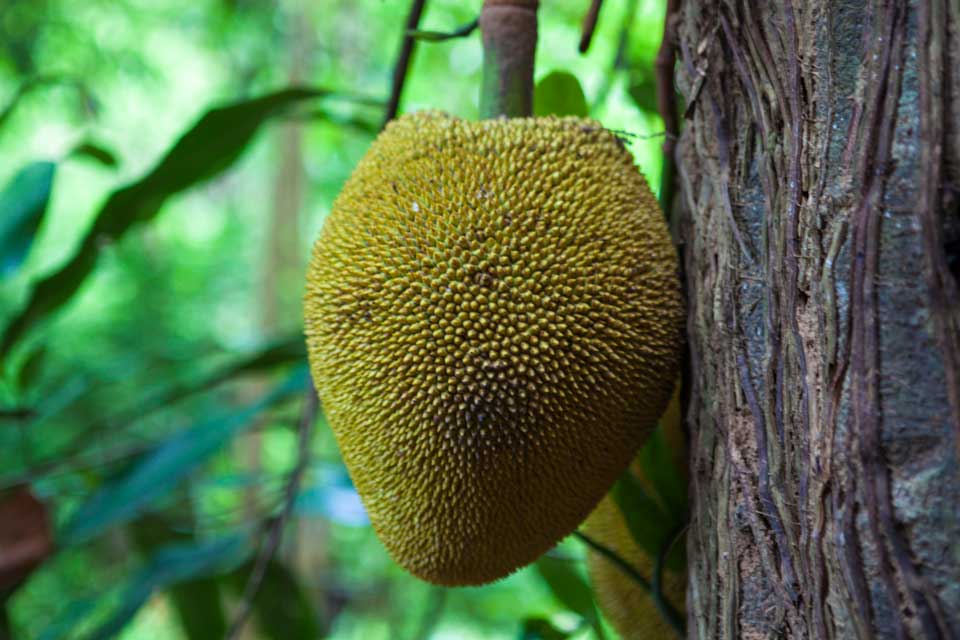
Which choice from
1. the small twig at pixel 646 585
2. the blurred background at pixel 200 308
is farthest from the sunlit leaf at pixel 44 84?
the small twig at pixel 646 585

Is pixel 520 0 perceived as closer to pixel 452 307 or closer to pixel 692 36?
pixel 692 36

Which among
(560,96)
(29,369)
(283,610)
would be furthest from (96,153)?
(283,610)

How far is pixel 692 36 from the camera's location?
0.69m

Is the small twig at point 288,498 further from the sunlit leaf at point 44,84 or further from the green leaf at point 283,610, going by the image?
the sunlit leaf at point 44,84

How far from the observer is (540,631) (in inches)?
36.5

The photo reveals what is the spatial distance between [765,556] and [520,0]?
570mm

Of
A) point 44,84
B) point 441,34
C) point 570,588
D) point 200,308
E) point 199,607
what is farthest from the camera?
point 200,308

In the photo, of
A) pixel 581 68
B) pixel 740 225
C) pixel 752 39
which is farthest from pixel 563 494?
pixel 581 68

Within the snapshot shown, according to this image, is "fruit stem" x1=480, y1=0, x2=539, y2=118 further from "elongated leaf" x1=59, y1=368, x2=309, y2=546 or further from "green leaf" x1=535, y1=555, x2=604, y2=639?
"elongated leaf" x1=59, y1=368, x2=309, y2=546

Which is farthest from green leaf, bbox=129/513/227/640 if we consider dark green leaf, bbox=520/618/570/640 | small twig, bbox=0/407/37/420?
dark green leaf, bbox=520/618/570/640

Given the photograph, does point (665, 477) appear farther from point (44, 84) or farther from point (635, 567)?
point (44, 84)

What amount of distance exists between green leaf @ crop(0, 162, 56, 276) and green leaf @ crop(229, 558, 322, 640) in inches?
28.7

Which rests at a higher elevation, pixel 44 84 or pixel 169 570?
pixel 44 84

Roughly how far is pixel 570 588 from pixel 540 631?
2.7 inches
